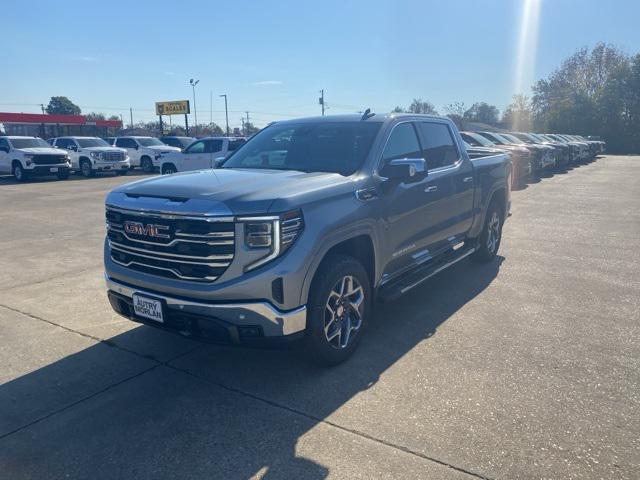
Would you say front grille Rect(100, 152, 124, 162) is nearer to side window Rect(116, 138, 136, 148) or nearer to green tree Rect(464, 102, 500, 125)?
side window Rect(116, 138, 136, 148)

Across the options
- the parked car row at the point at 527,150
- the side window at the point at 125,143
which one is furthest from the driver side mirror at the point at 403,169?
the side window at the point at 125,143

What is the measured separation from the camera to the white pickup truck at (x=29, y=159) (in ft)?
70.3

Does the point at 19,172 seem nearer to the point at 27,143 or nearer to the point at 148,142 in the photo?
the point at 27,143

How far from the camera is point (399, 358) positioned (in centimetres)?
434

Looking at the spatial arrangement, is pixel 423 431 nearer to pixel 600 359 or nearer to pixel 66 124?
pixel 600 359

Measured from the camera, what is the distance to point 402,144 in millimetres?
5098

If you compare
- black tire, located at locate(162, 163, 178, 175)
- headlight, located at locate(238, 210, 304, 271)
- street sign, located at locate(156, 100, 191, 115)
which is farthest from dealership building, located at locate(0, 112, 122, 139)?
headlight, located at locate(238, 210, 304, 271)

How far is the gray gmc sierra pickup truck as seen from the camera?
138 inches

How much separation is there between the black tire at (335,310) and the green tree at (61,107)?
357 ft

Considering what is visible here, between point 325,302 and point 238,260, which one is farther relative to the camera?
point 325,302

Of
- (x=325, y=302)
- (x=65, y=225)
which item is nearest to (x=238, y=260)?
(x=325, y=302)

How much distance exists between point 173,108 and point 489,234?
4629cm

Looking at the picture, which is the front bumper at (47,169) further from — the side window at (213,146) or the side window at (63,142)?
the side window at (213,146)

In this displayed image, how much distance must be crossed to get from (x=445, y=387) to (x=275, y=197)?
1852mm
